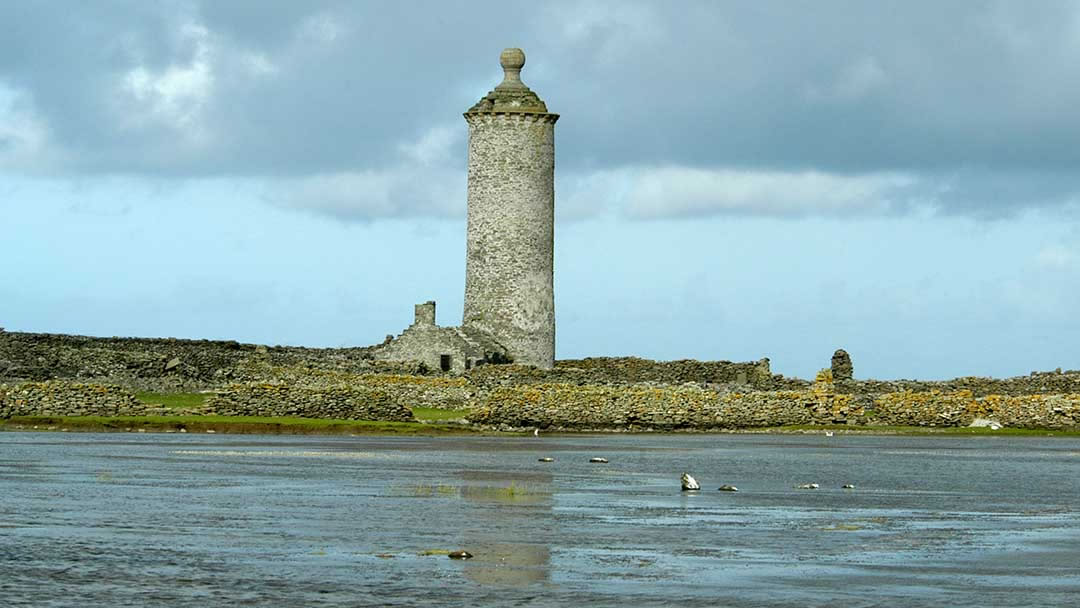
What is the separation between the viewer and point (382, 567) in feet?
45.9

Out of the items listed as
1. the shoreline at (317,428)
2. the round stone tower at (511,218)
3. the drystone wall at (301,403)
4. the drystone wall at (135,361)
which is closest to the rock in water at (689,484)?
the shoreline at (317,428)

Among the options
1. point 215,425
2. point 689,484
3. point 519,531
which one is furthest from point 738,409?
point 519,531

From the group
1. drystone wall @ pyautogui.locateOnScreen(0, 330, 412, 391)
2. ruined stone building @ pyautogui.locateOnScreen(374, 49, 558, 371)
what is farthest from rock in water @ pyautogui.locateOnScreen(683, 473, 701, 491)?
ruined stone building @ pyautogui.locateOnScreen(374, 49, 558, 371)

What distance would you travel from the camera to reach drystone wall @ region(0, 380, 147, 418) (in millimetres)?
41344

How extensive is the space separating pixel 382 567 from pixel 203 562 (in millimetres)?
1362

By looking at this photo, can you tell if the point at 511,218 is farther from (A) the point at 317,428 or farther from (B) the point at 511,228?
(A) the point at 317,428

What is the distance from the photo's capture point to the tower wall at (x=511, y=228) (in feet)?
197

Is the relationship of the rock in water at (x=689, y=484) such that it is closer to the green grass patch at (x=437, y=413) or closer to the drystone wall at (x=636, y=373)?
the green grass patch at (x=437, y=413)

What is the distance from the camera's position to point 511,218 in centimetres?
5997

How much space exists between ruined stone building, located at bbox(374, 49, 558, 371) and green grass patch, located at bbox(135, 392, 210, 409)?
37.1 ft

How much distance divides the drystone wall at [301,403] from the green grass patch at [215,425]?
4.32 feet

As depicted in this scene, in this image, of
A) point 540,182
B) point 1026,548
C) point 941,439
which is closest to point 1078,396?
point 941,439

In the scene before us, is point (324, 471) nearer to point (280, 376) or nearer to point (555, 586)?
point (555, 586)

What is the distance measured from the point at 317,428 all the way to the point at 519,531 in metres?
23.5
